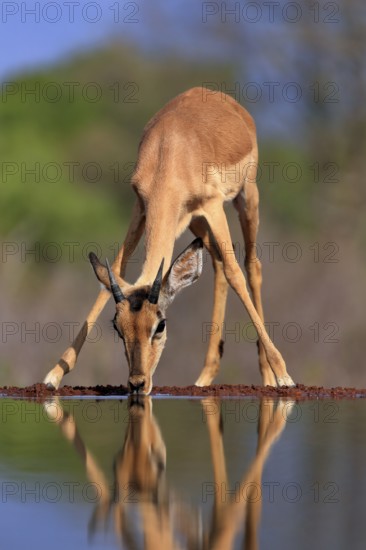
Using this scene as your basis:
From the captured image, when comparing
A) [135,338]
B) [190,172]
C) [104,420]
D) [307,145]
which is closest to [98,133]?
[307,145]

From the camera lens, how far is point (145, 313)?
29.1ft

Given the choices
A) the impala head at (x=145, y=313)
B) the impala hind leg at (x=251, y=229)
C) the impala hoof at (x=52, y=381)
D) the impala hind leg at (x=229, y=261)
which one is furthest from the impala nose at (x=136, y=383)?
the impala hind leg at (x=251, y=229)

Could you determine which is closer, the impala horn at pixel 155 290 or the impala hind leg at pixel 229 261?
the impala horn at pixel 155 290

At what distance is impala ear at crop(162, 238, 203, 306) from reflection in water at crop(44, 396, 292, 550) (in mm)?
3354

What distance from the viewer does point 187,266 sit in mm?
9461

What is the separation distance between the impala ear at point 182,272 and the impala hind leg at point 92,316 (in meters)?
0.67

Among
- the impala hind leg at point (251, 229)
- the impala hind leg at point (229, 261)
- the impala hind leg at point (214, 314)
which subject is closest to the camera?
the impala hind leg at point (229, 261)

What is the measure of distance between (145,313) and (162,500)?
4.94 metres

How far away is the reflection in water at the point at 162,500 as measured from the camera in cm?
337

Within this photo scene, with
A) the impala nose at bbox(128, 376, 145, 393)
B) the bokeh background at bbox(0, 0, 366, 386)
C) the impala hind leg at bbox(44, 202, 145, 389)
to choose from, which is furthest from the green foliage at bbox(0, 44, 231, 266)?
the impala nose at bbox(128, 376, 145, 393)

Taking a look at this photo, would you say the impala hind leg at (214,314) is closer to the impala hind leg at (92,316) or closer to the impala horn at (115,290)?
the impala hind leg at (92,316)

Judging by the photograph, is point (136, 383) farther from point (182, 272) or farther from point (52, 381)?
point (52, 381)

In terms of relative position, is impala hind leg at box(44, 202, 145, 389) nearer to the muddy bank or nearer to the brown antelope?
the brown antelope

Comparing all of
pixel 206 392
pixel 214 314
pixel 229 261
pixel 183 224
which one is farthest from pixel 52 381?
pixel 214 314
